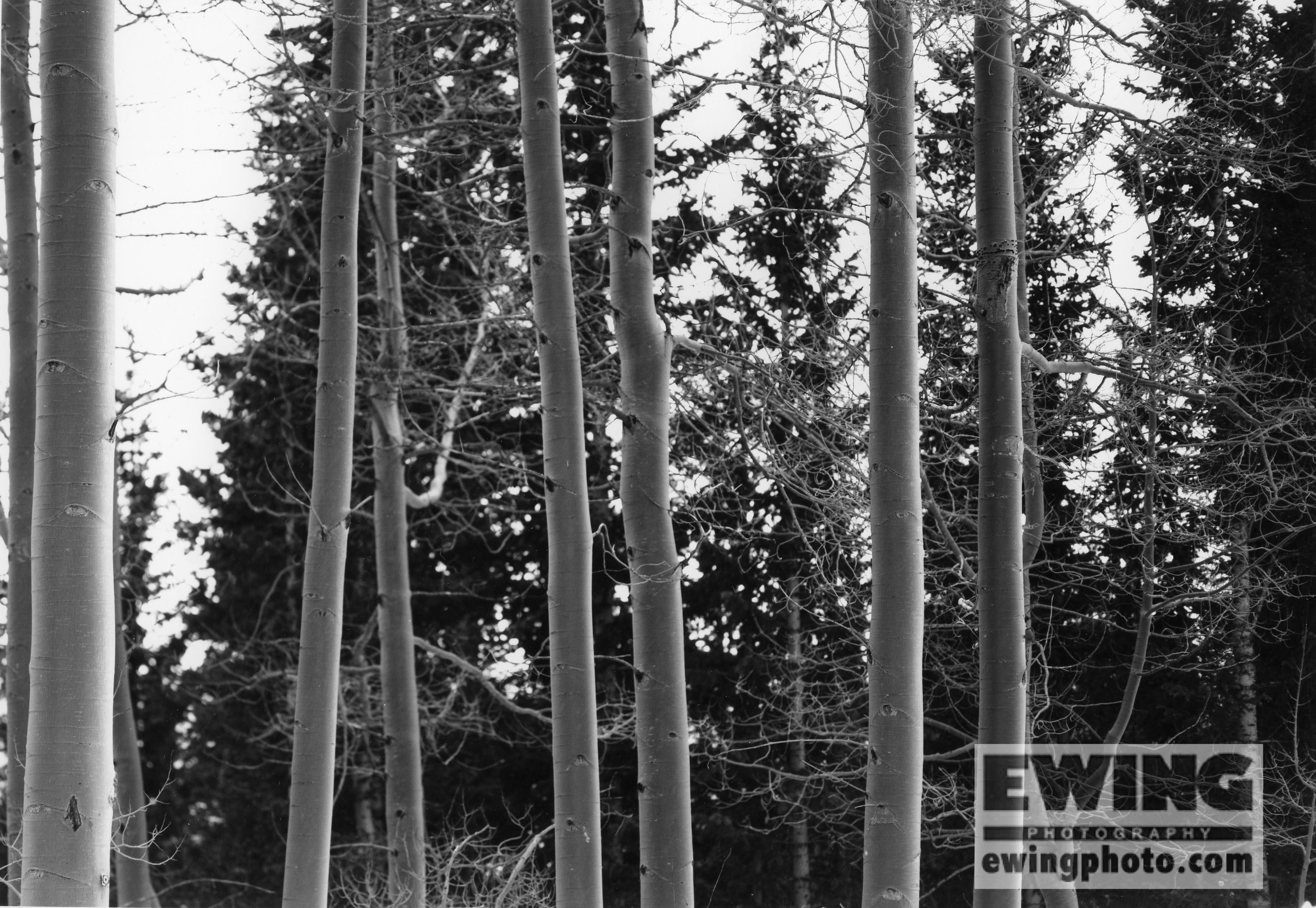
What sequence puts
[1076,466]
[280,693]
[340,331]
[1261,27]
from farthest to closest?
[280,693]
[1261,27]
[1076,466]
[340,331]

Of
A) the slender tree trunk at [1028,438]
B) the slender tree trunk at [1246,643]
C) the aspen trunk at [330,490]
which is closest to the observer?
the aspen trunk at [330,490]

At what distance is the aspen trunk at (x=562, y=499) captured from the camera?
16.3 feet

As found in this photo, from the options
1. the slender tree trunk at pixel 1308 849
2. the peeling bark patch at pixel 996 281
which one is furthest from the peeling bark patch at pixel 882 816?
the slender tree trunk at pixel 1308 849

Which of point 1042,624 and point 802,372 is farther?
point 1042,624

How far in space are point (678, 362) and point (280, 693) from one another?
9.56 m

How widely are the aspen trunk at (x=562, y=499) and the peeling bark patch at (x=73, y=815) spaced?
7.35 ft

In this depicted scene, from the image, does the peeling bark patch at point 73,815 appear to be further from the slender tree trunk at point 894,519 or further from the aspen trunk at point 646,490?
the slender tree trunk at point 894,519

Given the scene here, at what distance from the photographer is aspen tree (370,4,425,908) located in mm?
9961

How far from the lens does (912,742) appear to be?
4.39 meters

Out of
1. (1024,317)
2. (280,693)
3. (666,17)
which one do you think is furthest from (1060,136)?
(280,693)

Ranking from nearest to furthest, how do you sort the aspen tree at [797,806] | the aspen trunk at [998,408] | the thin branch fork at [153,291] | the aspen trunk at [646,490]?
the aspen trunk at [646,490]
the aspen trunk at [998,408]
the thin branch fork at [153,291]
the aspen tree at [797,806]

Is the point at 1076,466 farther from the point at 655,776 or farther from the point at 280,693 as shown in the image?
the point at 280,693

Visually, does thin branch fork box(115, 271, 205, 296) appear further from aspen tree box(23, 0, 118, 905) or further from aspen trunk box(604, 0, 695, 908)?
aspen tree box(23, 0, 118, 905)

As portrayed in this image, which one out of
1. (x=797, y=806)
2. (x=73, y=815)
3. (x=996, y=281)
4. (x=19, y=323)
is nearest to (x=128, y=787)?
(x=19, y=323)
